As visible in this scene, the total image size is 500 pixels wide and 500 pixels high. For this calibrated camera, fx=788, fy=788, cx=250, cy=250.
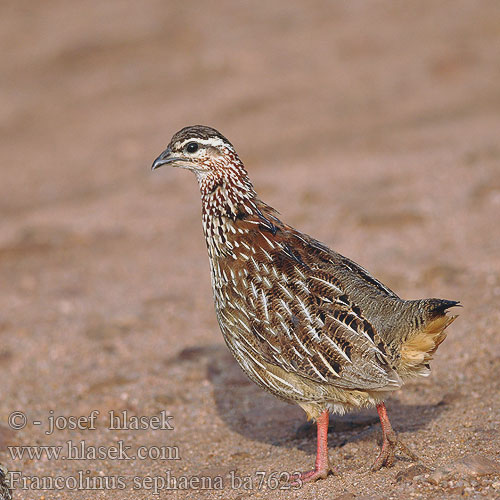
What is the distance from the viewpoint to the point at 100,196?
615 inches

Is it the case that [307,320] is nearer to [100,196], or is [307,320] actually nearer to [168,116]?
[100,196]

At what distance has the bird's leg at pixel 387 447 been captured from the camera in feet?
20.8

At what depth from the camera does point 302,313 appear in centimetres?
641

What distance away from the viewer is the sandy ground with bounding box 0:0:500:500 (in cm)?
745

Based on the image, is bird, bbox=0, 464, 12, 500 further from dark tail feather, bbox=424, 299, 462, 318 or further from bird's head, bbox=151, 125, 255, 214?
dark tail feather, bbox=424, 299, 462, 318

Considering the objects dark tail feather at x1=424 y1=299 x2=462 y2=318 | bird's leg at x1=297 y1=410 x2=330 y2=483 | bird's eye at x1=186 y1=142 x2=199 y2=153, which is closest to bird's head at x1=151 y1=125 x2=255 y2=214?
bird's eye at x1=186 y1=142 x2=199 y2=153

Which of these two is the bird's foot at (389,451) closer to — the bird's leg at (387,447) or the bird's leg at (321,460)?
the bird's leg at (387,447)

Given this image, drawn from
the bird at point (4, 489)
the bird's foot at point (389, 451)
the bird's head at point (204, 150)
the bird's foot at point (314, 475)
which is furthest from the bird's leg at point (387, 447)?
the bird at point (4, 489)

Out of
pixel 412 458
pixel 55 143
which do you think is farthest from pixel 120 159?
pixel 412 458

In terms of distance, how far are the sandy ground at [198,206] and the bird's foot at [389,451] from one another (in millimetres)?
112

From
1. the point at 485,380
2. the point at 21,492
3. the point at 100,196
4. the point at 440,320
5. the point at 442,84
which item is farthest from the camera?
the point at 442,84

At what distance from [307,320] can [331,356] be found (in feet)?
1.18

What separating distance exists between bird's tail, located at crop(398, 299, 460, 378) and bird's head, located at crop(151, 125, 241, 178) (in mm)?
2258

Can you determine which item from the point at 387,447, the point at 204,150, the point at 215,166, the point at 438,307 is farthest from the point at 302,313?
the point at 204,150
